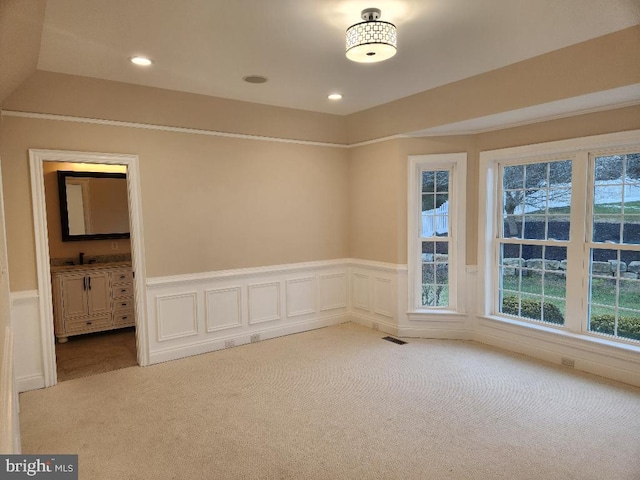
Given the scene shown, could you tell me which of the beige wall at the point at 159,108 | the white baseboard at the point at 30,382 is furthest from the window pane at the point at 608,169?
the white baseboard at the point at 30,382

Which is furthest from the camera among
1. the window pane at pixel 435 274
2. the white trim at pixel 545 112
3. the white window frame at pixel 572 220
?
the window pane at pixel 435 274

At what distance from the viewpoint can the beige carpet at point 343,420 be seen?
97.8 inches

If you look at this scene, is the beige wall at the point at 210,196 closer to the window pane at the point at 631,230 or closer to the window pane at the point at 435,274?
the window pane at the point at 435,274

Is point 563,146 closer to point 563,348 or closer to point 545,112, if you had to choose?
point 545,112

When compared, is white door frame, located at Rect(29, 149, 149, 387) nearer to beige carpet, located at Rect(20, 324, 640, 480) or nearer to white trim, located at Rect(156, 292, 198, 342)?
white trim, located at Rect(156, 292, 198, 342)

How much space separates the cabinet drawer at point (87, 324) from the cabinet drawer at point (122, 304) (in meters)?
0.16

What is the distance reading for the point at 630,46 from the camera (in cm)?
292

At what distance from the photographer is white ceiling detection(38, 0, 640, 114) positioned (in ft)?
8.41

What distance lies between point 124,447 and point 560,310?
4133 mm

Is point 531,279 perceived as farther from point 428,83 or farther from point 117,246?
point 117,246

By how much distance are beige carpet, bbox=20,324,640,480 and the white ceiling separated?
2.83 meters

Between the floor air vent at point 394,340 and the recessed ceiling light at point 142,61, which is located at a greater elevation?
the recessed ceiling light at point 142,61

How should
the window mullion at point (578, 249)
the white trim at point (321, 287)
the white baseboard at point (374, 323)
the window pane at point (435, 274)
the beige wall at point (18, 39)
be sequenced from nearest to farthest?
→ the beige wall at point (18, 39)
the window mullion at point (578, 249)
the window pane at point (435, 274)
the white baseboard at point (374, 323)
the white trim at point (321, 287)

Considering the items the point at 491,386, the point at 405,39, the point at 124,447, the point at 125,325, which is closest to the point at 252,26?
the point at 405,39
